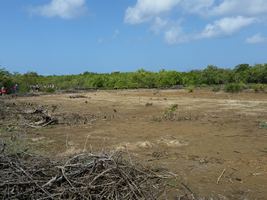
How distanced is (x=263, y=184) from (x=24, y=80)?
37.0 meters

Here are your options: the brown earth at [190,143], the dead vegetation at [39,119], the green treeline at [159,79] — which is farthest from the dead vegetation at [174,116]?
the green treeline at [159,79]

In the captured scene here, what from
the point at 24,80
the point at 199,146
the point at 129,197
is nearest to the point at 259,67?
the point at 24,80

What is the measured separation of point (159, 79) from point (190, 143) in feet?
112

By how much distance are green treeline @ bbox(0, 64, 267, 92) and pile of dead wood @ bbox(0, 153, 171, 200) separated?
102 feet

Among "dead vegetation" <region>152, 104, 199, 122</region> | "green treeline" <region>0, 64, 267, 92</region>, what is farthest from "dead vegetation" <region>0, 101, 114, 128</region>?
"green treeline" <region>0, 64, 267, 92</region>

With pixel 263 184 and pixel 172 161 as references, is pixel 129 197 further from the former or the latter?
pixel 172 161

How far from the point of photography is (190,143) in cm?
1180

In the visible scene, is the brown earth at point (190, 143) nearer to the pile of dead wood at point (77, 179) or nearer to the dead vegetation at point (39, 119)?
the dead vegetation at point (39, 119)

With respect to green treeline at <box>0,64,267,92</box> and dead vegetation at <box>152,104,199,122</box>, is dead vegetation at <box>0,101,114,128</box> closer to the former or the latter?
dead vegetation at <box>152,104,199,122</box>

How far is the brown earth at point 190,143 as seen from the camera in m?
8.08

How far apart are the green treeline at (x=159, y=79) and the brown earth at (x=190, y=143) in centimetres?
2103

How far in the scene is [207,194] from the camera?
740 centimetres

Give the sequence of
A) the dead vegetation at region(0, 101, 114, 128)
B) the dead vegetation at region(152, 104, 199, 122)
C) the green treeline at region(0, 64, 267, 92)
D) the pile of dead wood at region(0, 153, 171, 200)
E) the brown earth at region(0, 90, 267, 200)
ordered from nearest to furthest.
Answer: the pile of dead wood at region(0, 153, 171, 200)
the brown earth at region(0, 90, 267, 200)
the dead vegetation at region(0, 101, 114, 128)
the dead vegetation at region(152, 104, 199, 122)
the green treeline at region(0, 64, 267, 92)

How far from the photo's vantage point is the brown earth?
26.5 feet
